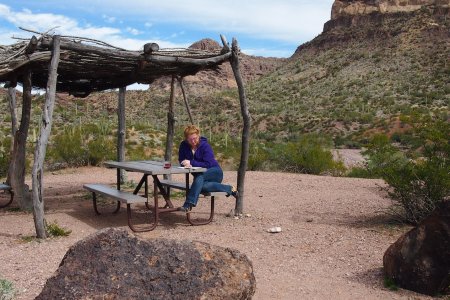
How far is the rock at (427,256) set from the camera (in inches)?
179

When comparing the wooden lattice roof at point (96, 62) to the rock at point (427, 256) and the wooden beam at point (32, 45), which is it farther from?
Answer: the rock at point (427, 256)

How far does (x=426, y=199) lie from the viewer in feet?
22.8

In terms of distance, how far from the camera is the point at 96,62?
745 centimetres

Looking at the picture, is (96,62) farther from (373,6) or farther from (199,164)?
(373,6)

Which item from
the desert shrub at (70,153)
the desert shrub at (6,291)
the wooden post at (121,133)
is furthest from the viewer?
the desert shrub at (70,153)

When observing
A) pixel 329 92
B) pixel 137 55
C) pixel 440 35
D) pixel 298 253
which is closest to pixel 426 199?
pixel 298 253

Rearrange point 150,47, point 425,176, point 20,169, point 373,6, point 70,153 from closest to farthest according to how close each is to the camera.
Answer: point 425,176 → point 150,47 → point 20,169 → point 70,153 → point 373,6

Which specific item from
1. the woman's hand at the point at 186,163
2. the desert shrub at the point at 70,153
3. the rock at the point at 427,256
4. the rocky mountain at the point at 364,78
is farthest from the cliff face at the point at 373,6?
the rock at the point at 427,256

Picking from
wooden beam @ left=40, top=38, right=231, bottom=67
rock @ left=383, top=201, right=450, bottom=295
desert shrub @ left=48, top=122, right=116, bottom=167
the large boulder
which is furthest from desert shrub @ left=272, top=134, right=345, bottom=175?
the large boulder

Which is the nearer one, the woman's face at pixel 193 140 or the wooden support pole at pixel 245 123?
the woman's face at pixel 193 140

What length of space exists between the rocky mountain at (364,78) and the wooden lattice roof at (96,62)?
24151mm

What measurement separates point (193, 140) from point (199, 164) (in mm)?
358

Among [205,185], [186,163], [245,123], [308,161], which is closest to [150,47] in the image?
[186,163]

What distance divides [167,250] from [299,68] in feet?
196
